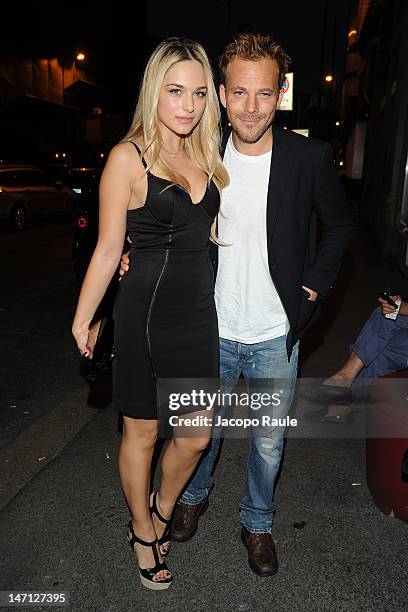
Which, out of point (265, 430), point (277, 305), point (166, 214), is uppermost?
point (166, 214)

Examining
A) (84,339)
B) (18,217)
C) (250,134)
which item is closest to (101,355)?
(84,339)

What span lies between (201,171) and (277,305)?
724 mm

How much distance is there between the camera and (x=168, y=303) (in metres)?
2.47

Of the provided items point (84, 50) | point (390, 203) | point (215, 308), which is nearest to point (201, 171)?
point (215, 308)

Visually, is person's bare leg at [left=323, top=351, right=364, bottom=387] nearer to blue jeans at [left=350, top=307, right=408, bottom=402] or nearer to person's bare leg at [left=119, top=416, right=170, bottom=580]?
blue jeans at [left=350, top=307, right=408, bottom=402]

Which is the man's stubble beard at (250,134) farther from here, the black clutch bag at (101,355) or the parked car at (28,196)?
the parked car at (28,196)

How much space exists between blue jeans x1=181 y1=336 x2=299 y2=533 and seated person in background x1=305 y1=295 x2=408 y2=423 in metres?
1.53

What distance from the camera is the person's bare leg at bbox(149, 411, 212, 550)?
2695 millimetres

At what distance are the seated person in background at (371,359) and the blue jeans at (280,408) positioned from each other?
153 cm

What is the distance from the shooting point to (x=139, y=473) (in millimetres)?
2689

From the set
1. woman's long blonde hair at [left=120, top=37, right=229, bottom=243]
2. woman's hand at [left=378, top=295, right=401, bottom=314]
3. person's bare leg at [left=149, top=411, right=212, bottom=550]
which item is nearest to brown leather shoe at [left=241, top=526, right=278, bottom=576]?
person's bare leg at [left=149, top=411, right=212, bottom=550]

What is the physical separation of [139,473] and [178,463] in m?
0.20

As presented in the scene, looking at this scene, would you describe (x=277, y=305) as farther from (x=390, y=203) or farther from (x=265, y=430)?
(x=390, y=203)

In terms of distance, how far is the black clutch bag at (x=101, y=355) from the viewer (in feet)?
8.46
